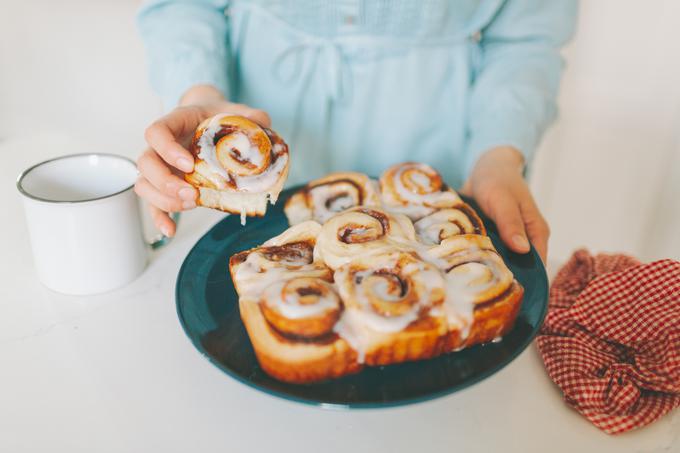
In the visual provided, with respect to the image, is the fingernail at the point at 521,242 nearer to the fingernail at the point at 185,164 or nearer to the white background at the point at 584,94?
the fingernail at the point at 185,164

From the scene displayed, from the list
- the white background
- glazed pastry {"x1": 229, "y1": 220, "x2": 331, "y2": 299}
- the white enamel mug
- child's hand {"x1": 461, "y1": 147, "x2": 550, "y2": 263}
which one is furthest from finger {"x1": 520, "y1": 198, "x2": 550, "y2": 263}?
the white background

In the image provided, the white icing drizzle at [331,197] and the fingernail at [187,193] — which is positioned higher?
the fingernail at [187,193]

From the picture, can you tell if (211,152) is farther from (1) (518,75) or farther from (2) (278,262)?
(1) (518,75)

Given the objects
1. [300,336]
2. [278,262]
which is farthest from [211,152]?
[300,336]

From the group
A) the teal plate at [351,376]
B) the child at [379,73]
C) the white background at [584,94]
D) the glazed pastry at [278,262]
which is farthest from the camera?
the white background at [584,94]

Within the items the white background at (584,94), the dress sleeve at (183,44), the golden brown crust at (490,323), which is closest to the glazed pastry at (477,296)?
the golden brown crust at (490,323)

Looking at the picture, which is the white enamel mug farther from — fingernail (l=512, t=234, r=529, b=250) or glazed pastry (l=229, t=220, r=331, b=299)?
fingernail (l=512, t=234, r=529, b=250)

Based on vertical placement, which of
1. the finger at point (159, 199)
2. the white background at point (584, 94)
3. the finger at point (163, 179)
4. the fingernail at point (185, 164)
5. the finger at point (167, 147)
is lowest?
the white background at point (584, 94)
